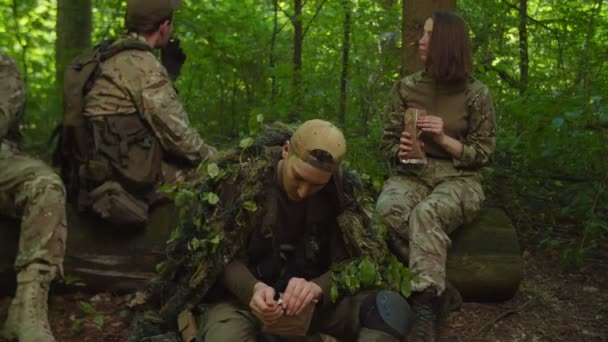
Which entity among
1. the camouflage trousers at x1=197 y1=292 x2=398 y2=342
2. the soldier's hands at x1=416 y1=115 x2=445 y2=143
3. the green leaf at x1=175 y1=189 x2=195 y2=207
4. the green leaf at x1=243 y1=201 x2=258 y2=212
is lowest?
the camouflage trousers at x1=197 y1=292 x2=398 y2=342

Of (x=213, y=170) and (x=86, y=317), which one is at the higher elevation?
(x=213, y=170)

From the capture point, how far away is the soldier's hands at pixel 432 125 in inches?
186

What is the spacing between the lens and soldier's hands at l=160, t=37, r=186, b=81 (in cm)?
522

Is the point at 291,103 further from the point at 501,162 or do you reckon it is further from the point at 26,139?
the point at 26,139

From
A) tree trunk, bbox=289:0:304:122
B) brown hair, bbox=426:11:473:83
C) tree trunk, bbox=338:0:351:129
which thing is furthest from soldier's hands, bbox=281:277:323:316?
tree trunk, bbox=338:0:351:129

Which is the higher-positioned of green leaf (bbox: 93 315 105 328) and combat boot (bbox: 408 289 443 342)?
combat boot (bbox: 408 289 443 342)

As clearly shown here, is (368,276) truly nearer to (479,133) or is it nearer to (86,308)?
(479,133)

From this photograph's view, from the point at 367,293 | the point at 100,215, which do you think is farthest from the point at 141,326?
the point at 367,293

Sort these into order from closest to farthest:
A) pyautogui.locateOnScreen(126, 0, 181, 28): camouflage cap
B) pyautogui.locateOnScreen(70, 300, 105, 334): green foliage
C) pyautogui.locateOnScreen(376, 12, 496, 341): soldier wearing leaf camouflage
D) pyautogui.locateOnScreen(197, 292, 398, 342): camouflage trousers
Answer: pyautogui.locateOnScreen(197, 292, 398, 342): camouflage trousers → pyautogui.locateOnScreen(70, 300, 105, 334): green foliage → pyautogui.locateOnScreen(376, 12, 496, 341): soldier wearing leaf camouflage → pyautogui.locateOnScreen(126, 0, 181, 28): camouflage cap

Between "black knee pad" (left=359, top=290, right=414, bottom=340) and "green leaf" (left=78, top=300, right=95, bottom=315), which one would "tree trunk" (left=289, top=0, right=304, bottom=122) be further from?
"black knee pad" (left=359, top=290, right=414, bottom=340)

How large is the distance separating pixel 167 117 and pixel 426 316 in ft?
6.89

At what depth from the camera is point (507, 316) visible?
481cm

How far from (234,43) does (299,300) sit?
206 inches

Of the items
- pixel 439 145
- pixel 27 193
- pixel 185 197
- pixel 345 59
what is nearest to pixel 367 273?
pixel 185 197
